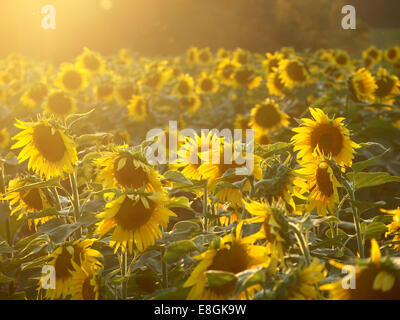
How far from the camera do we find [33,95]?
555cm

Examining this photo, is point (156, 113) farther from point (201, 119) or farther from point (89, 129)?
point (89, 129)

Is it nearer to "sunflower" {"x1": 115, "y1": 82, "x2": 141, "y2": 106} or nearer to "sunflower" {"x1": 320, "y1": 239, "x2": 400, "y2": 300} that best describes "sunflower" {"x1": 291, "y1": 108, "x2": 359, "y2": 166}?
"sunflower" {"x1": 320, "y1": 239, "x2": 400, "y2": 300}

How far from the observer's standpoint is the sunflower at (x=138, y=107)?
5426 millimetres

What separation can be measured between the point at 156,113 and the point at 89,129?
54.9 inches

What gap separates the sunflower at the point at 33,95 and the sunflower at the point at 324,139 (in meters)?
4.27

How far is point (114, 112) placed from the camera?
5.97m

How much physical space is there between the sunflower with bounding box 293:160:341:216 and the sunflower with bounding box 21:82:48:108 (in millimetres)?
4513

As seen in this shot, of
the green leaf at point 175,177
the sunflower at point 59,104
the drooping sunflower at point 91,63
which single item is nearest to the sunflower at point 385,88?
the sunflower at point 59,104

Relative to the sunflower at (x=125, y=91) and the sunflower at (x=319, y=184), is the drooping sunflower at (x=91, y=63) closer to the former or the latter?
the sunflower at (x=125, y=91)

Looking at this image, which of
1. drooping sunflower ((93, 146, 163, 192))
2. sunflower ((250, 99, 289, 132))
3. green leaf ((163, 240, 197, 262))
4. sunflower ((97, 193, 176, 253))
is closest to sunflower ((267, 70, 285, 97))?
sunflower ((250, 99, 289, 132))

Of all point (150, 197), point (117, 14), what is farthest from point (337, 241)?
point (117, 14)

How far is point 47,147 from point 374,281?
141 centimetres

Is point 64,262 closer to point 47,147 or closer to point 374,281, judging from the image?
point 47,147

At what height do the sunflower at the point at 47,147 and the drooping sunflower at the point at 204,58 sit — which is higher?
the drooping sunflower at the point at 204,58
